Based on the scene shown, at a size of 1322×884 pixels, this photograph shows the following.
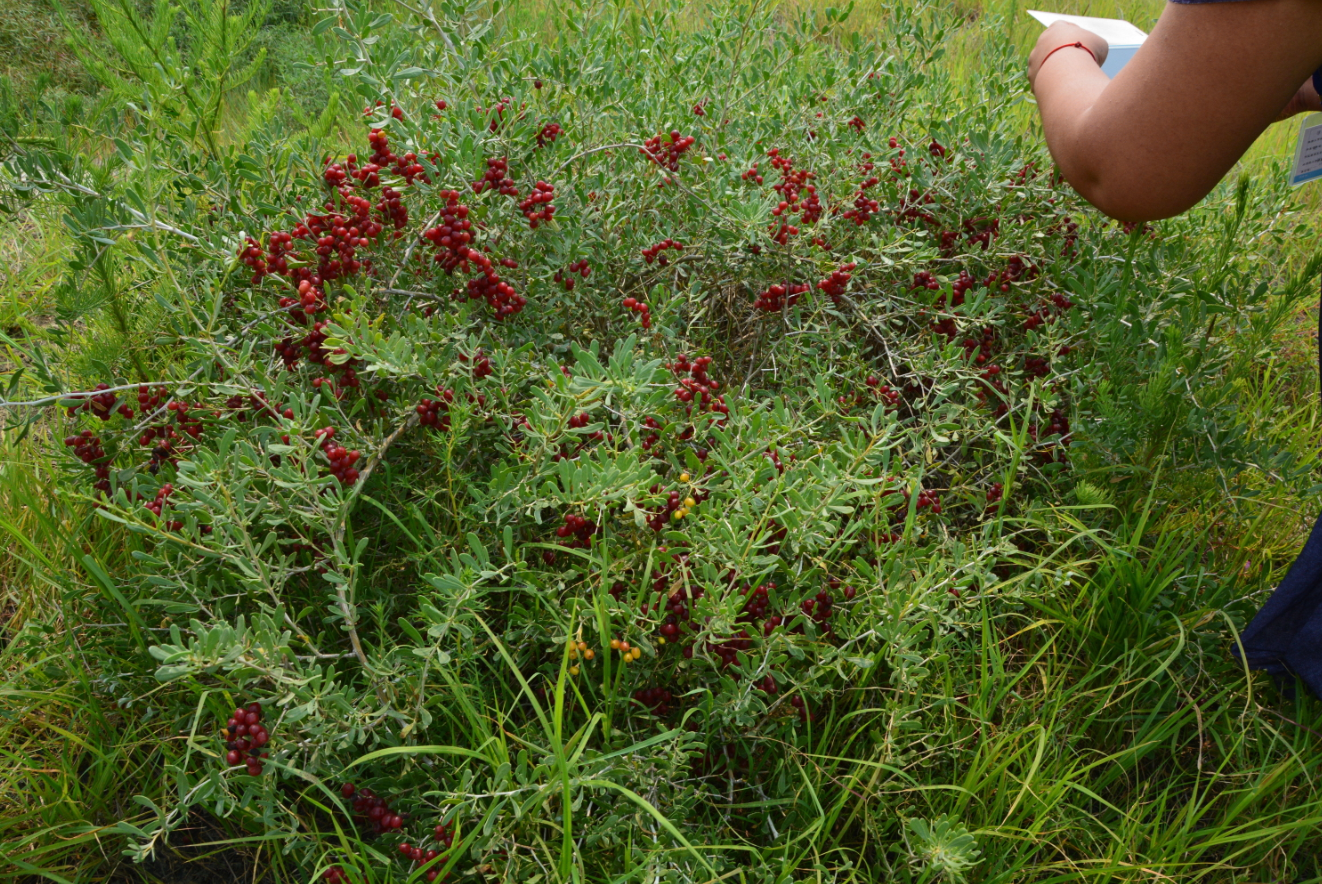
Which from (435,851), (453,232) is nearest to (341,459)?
(453,232)

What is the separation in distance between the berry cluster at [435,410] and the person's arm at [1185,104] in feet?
4.27

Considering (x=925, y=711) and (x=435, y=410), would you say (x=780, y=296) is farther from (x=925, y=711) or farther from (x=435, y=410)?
(x=925, y=711)

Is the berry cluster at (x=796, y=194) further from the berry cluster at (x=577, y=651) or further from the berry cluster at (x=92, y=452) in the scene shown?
the berry cluster at (x=92, y=452)

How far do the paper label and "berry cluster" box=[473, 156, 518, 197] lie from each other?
166 centimetres

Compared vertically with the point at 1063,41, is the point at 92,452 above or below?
below

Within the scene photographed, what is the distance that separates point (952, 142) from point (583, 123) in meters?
1.03

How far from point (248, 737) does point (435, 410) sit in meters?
0.65

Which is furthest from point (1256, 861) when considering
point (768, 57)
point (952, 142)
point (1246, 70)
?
point (768, 57)

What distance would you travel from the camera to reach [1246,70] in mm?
1308

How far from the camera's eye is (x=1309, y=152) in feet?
5.94

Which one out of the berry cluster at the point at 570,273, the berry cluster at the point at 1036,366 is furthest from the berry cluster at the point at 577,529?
the berry cluster at the point at 1036,366

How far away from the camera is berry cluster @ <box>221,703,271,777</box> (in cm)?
133

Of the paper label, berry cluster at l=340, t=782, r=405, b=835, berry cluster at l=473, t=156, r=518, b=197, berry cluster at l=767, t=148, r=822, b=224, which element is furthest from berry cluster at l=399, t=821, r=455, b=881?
the paper label

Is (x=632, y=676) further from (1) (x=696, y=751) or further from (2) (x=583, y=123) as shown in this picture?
(2) (x=583, y=123)
